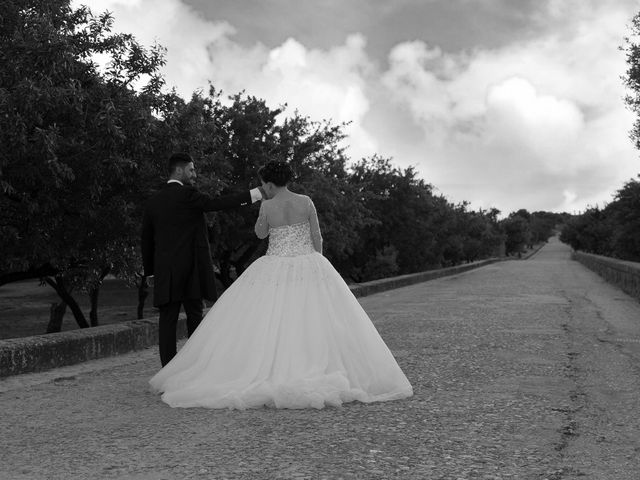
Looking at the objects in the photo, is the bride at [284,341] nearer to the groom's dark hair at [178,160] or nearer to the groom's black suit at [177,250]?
the groom's black suit at [177,250]

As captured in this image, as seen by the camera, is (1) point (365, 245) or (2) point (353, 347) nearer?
(2) point (353, 347)

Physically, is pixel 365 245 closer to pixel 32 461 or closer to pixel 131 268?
pixel 131 268

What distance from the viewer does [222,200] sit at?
5434 mm

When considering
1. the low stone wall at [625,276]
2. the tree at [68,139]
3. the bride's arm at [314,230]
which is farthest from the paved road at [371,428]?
the low stone wall at [625,276]

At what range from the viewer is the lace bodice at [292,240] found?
5.67 m

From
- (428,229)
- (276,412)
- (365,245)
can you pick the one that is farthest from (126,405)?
(428,229)

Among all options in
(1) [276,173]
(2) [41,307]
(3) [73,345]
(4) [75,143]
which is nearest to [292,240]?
(1) [276,173]

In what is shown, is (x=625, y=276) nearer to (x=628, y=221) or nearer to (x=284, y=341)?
(x=284, y=341)

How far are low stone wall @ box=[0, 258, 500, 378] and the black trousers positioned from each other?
61.1 inches

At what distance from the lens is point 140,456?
353 cm

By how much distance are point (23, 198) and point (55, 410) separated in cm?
558

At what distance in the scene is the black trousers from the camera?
579 centimetres

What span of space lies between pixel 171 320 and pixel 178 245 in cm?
70

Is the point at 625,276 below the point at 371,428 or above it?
above
